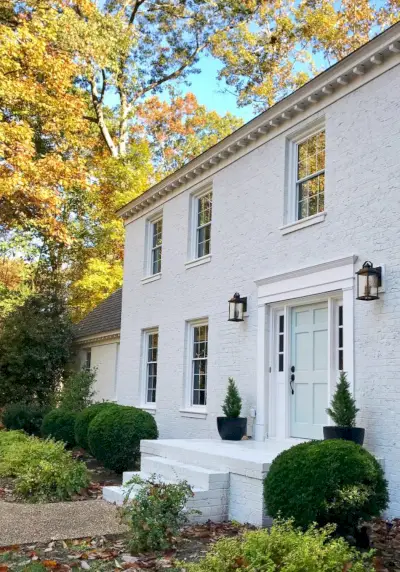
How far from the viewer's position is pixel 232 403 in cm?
1048

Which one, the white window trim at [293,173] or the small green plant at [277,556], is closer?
the small green plant at [277,556]

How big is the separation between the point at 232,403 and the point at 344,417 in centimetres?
289

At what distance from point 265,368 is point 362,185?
11.3 feet

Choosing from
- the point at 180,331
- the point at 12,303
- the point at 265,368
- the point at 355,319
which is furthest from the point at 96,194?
the point at 355,319

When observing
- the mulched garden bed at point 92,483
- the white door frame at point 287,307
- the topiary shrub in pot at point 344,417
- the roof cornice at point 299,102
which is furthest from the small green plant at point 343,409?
the roof cornice at point 299,102

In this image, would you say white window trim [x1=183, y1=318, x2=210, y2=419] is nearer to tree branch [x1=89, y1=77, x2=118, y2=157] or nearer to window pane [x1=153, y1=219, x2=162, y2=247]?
window pane [x1=153, y1=219, x2=162, y2=247]

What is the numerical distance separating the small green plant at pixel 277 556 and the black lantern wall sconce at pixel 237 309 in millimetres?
6069

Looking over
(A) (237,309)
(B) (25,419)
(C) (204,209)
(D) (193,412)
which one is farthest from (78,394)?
(A) (237,309)

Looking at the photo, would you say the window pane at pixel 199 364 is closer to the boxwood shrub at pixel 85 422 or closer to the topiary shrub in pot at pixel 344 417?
the boxwood shrub at pixel 85 422

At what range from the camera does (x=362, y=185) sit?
8.66 meters

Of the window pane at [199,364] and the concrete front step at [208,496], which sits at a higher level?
the window pane at [199,364]

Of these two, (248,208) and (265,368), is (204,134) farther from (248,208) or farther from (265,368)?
(265,368)

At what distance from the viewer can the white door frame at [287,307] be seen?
28.1 feet

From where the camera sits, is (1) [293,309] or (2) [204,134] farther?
(2) [204,134]
